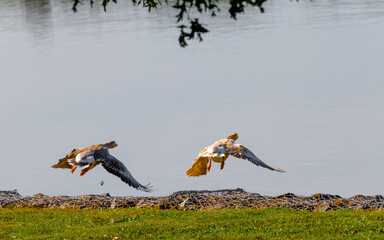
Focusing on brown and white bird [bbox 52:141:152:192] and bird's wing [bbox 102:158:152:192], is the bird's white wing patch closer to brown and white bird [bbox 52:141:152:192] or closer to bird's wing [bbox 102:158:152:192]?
brown and white bird [bbox 52:141:152:192]

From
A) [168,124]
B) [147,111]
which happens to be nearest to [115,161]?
[168,124]

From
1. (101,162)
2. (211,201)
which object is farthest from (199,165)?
(101,162)

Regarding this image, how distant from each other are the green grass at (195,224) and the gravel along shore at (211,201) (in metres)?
0.89

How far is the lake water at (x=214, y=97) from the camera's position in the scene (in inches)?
1171

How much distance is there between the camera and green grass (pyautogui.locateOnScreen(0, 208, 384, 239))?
16.9 m

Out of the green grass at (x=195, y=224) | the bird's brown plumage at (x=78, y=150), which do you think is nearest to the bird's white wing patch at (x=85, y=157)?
the bird's brown plumage at (x=78, y=150)

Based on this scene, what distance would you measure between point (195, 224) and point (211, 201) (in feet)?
11.0

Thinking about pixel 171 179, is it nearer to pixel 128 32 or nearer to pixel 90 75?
pixel 90 75

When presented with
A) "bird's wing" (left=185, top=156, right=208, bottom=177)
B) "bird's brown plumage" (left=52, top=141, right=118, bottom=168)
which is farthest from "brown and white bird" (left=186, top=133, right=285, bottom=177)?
"bird's brown plumage" (left=52, top=141, right=118, bottom=168)

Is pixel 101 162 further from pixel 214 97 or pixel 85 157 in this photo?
pixel 214 97

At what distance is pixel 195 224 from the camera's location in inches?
715

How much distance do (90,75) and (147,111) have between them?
1457 cm

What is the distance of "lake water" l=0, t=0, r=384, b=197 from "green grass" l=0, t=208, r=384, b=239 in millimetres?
7462

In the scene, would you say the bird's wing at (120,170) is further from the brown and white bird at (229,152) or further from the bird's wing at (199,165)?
the bird's wing at (199,165)
